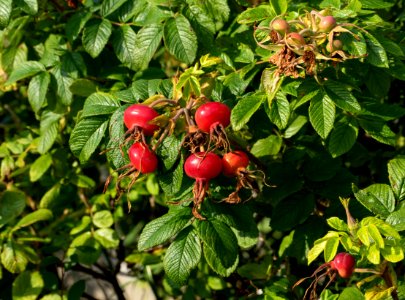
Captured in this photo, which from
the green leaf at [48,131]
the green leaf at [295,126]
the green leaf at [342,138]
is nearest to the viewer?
the green leaf at [342,138]

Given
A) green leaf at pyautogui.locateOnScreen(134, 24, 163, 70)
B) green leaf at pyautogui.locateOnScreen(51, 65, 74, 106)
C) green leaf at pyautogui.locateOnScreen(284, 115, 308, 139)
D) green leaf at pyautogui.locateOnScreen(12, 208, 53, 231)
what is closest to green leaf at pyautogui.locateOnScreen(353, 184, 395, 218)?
green leaf at pyautogui.locateOnScreen(284, 115, 308, 139)

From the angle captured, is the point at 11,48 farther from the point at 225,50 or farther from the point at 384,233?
the point at 384,233

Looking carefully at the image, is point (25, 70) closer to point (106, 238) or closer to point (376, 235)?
point (106, 238)

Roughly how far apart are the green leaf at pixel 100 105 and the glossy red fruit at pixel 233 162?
1.44 ft

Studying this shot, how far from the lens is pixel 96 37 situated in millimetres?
2273

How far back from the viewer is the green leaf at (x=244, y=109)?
1.73 metres

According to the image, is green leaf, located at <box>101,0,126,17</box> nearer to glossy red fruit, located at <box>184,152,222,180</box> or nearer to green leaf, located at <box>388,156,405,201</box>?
glossy red fruit, located at <box>184,152,222,180</box>

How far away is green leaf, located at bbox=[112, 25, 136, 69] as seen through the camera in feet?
7.37

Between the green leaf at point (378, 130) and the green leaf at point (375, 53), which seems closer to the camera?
the green leaf at point (375, 53)

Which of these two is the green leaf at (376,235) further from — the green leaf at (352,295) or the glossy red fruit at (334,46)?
the glossy red fruit at (334,46)

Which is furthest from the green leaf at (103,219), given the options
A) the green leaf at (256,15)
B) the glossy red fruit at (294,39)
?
the glossy red fruit at (294,39)

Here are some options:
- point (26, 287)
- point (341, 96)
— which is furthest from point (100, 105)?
point (26, 287)

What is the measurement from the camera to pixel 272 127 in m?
2.30

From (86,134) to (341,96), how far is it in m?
0.77
